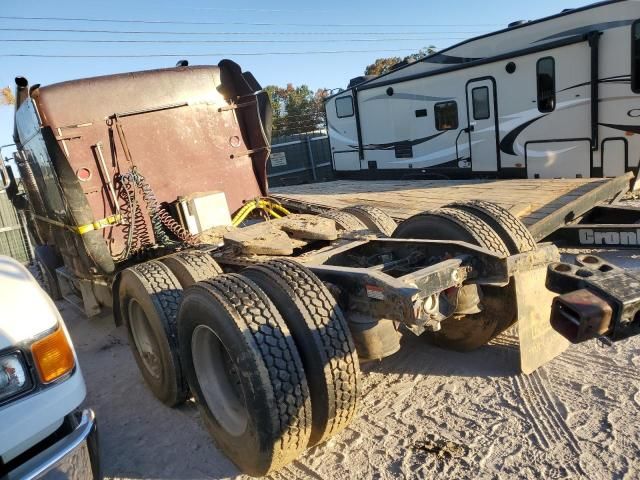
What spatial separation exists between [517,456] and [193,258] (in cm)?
274

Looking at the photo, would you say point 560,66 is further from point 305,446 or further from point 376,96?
point 305,446

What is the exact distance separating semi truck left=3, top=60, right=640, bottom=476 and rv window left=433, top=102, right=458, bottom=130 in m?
5.89

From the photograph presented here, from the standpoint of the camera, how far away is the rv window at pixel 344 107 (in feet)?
44.7

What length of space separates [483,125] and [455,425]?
27.0 ft

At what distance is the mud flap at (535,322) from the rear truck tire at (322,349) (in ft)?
4.20

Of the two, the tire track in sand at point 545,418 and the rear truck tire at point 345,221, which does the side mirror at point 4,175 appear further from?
the tire track in sand at point 545,418

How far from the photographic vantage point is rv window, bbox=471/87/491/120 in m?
10.1

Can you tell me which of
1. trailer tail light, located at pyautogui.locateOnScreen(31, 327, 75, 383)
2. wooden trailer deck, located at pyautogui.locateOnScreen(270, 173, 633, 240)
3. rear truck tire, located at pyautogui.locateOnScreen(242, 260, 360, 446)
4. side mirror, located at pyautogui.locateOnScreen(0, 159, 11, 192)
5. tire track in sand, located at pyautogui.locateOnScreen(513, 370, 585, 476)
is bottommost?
tire track in sand, located at pyautogui.locateOnScreen(513, 370, 585, 476)

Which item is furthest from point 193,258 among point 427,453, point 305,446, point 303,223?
point 427,453

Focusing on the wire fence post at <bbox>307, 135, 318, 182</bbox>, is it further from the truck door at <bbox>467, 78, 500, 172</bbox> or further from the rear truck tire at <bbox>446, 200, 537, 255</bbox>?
the rear truck tire at <bbox>446, 200, 537, 255</bbox>

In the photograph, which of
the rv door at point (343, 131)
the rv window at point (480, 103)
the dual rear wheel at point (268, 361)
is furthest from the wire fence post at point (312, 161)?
the dual rear wheel at point (268, 361)

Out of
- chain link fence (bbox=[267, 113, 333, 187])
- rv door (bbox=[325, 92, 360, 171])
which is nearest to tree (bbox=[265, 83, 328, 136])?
chain link fence (bbox=[267, 113, 333, 187])

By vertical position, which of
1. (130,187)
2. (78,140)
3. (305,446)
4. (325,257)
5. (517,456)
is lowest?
(517,456)

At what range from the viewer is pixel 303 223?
15.4 ft
